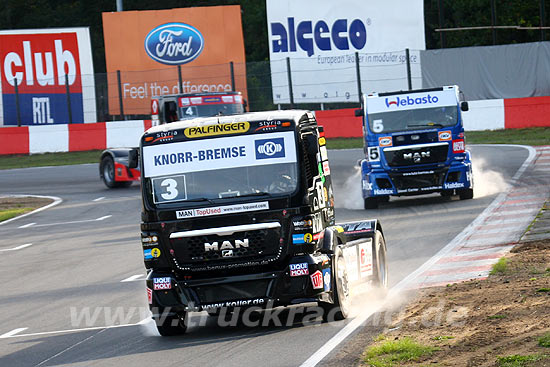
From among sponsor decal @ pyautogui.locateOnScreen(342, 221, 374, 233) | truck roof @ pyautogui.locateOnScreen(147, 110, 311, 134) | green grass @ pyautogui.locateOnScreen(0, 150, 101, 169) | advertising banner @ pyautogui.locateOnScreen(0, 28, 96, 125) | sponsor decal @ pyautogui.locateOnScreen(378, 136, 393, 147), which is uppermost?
advertising banner @ pyautogui.locateOnScreen(0, 28, 96, 125)

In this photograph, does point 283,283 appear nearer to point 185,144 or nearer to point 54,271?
point 185,144

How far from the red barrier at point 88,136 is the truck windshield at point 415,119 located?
60.0 ft

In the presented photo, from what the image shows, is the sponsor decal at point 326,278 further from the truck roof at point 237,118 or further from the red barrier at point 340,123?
the red barrier at point 340,123

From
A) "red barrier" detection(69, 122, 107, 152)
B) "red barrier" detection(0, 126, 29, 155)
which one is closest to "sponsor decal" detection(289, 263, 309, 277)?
"red barrier" detection(69, 122, 107, 152)

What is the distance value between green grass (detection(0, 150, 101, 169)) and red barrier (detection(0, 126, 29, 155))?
212 mm

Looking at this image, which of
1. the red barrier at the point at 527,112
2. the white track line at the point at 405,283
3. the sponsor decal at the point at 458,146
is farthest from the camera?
the red barrier at the point at 527,112

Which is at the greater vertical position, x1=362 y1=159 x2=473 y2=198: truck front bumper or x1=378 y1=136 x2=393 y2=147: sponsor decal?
x1=378 y1=136 x2=393 y2=147: sponsor decal

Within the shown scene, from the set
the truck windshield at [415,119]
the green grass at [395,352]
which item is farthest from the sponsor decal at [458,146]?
the green grass at [395,352]

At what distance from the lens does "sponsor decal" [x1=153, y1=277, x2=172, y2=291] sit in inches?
393

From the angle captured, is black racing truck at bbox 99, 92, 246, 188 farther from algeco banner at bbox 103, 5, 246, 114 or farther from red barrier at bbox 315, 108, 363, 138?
algeco banner at bbox 103, 5, 246, 114

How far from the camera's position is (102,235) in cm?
1956

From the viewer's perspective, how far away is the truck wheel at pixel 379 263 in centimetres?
1158

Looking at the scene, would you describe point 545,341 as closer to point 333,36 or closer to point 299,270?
point 299,270

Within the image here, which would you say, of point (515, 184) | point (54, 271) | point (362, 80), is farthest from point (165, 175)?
point (362, 80)
